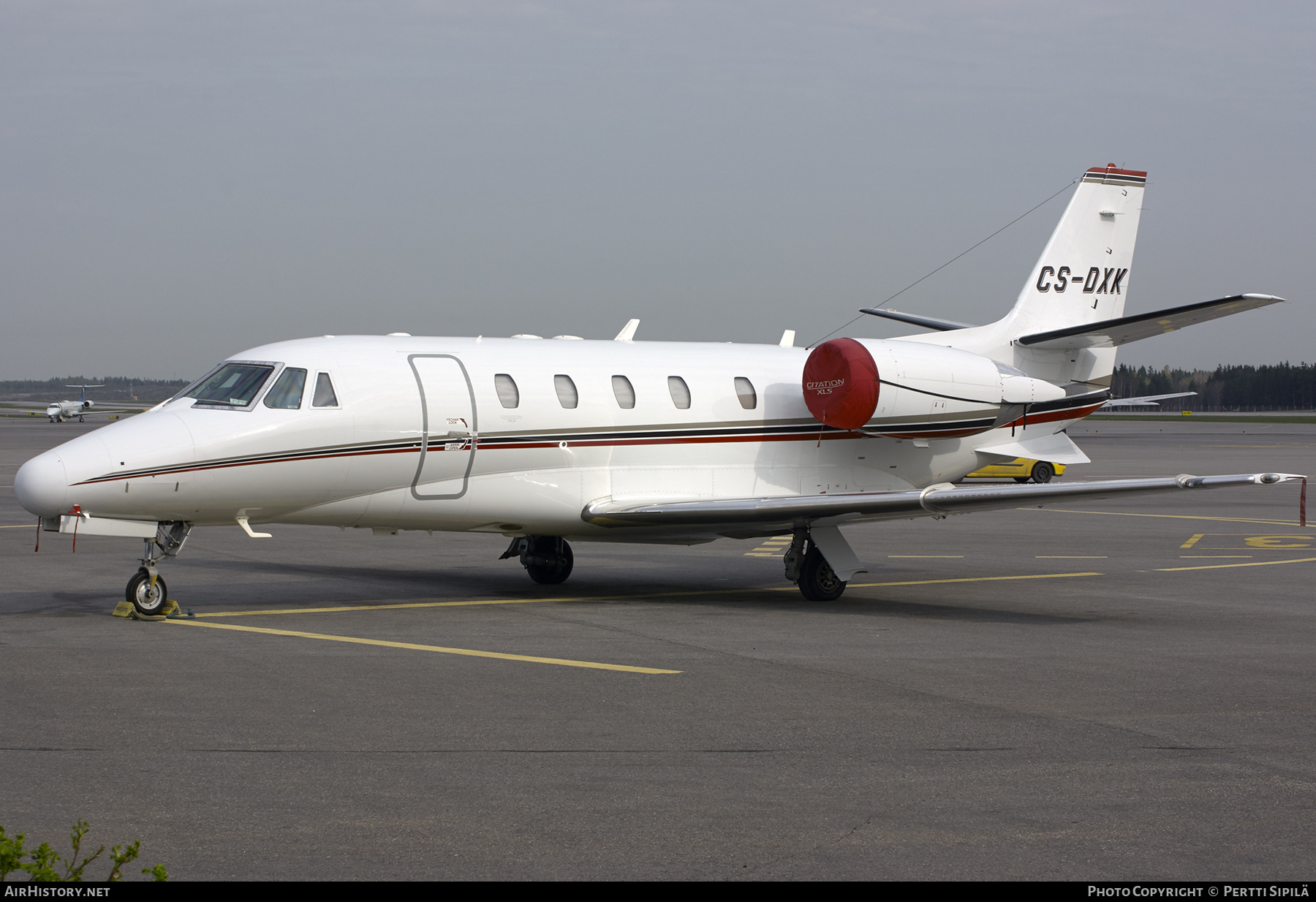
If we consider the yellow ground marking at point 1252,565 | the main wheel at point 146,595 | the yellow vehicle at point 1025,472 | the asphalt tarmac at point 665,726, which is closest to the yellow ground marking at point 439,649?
the asphalt tarmac at point 665,726

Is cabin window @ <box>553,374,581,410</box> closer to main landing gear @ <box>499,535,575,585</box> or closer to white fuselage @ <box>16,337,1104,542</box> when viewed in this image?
white fuselage @ <box>16,337,1104,542</box>

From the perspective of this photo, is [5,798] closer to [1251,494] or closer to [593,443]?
[593,443]

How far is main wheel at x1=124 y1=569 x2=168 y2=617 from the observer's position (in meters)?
12.2

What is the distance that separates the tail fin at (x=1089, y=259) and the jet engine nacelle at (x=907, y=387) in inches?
82.5

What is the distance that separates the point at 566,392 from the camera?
14.3m

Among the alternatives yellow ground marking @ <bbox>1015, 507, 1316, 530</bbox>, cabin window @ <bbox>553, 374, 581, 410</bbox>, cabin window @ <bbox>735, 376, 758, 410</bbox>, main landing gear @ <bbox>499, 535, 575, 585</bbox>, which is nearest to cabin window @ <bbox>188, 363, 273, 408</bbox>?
cabin window @ <bbox>553, 374, 581, 410</bbox>

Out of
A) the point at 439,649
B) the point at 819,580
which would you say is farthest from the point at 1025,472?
the point at 439,649

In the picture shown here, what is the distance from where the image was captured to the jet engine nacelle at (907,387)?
15.2 metres

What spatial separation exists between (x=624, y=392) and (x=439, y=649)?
4.72m

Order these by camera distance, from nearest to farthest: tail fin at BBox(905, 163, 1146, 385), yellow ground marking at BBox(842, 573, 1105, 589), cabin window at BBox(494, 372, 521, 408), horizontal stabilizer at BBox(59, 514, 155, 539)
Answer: horizontal stabilizer at BBox(59, 514, 155, 539), cabin window at BBox(494, 372, 521, 408), yellow ground marking at BBox(842, 573, 1105, 589), tail fin at BBox(905, 163, 1146, 385)

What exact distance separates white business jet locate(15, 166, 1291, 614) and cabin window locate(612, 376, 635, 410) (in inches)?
0.8

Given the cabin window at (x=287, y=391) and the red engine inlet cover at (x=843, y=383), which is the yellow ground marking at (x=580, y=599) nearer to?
the cabin window at (x=287, y=391)

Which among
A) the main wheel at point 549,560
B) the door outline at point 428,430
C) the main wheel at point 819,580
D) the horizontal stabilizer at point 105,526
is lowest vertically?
the main wheel at point 549,560
